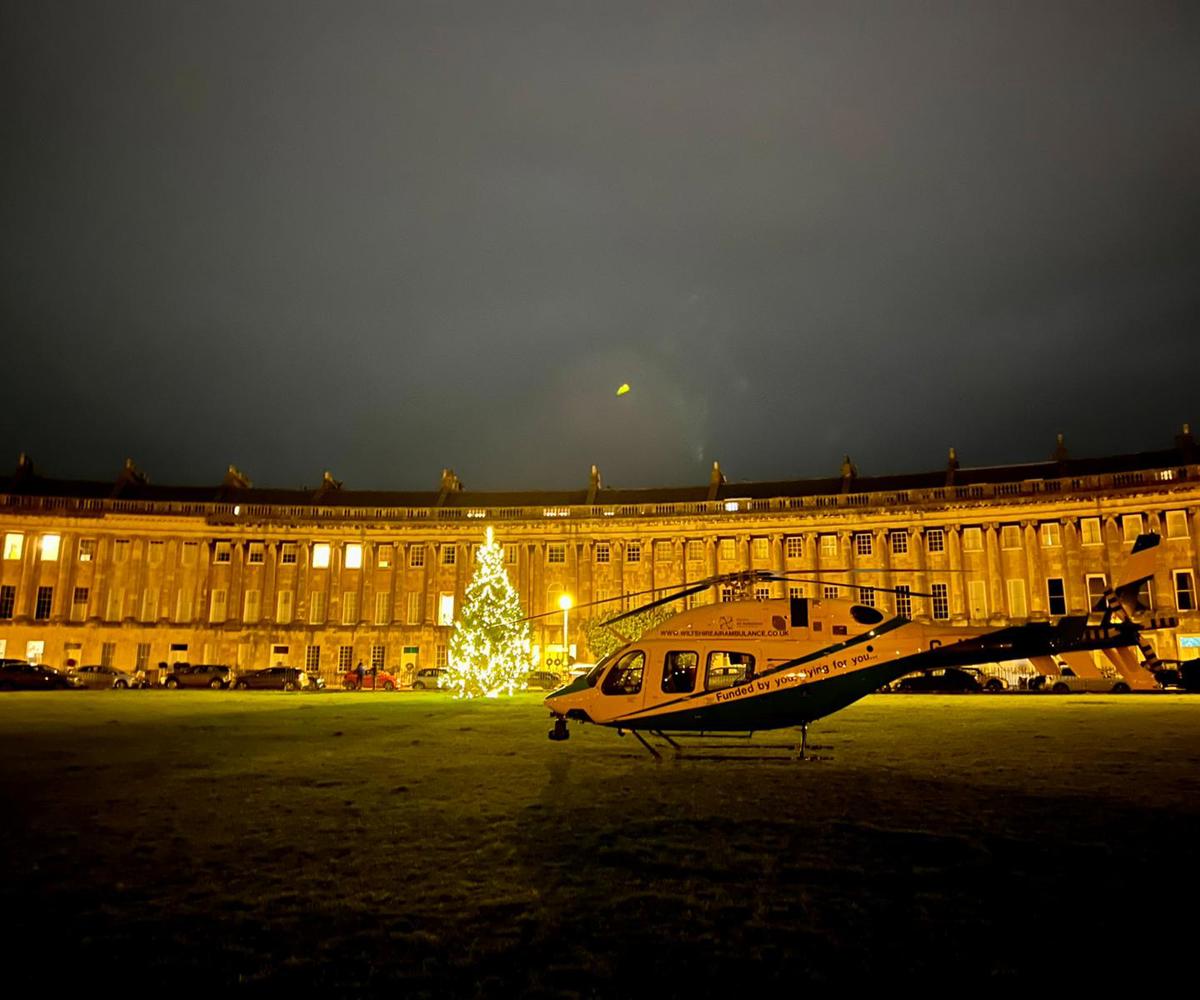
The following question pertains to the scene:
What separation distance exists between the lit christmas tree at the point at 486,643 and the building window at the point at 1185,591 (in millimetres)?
50022

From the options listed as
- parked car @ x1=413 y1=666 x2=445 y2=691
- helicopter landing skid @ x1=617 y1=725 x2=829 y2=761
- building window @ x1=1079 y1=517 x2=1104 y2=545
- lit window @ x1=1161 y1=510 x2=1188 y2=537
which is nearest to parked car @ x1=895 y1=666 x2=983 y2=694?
building window @ x1=1079 y1=517 x2=1104 y2=545

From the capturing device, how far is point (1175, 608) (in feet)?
198

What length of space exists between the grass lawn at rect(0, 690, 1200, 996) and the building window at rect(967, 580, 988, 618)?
54958mm

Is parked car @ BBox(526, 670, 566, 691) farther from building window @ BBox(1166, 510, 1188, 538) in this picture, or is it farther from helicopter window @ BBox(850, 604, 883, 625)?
building window @ BBox(1166, 510, 1188, 538)

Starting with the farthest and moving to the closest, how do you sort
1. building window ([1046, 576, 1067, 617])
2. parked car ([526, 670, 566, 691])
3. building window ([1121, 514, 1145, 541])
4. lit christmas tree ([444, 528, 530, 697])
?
building window ([1046, 576, 1067, 617]), building window ([1121, 514, 1145, 541]), parked car ([526, 670, 566, 691]), lit christmas tree ([444, 528, 530, 697])

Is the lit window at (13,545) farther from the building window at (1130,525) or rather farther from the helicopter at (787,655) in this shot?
the building window at (1130,525)

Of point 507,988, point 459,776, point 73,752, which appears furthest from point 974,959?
point 73,752

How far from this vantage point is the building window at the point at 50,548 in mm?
71188

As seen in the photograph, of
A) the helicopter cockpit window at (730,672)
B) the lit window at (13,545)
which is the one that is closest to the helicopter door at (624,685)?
the helicopter cockpit window at (730,672)

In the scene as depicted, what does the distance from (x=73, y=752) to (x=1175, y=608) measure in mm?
68900

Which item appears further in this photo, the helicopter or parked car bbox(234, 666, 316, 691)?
parked car bbox(234, 666, 316, 691)

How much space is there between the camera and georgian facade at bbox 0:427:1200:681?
66.5 meters

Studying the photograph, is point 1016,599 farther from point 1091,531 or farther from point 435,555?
point 435,555

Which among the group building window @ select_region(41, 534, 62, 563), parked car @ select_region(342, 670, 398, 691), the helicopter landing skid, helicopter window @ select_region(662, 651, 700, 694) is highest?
building window @ select_region(41, 534, 62, 563)
